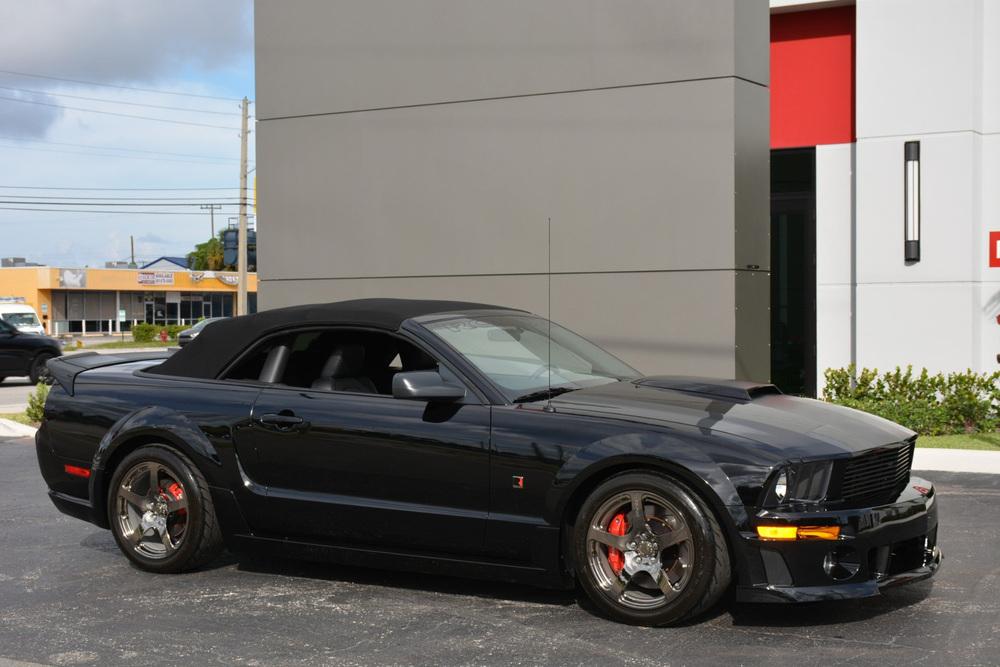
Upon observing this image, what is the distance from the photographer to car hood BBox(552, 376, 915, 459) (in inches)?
207

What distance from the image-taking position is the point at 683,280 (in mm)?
→ 12195

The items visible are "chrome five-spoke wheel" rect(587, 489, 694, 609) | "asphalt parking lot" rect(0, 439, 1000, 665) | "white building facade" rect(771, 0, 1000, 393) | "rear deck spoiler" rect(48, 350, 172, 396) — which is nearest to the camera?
"asphalt parking lot" rect(0, 439, 1000, 665)

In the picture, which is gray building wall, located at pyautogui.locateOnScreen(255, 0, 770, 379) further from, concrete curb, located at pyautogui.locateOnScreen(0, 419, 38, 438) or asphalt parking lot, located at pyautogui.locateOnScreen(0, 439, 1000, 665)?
asphalt parking lot, located at pyautogui.locateOnScreen(0, 439, 1000, 665)

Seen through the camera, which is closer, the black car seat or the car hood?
the car hood

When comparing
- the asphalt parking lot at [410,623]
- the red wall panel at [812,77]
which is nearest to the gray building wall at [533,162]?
the red wall panel at [812,77]

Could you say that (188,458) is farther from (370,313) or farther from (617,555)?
(617,555)

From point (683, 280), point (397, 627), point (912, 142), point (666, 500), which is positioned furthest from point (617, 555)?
point (912, 142)

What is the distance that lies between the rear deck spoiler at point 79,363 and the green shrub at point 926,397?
8.09 meters

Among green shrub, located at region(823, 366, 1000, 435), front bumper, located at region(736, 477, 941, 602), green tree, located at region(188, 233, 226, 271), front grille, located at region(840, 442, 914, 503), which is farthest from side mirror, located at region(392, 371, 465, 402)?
green tree, located at region(188, 233, 226, 271)

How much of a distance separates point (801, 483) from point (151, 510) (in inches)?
145

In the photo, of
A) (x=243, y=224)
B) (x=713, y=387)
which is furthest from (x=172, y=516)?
(x=243, y=224)

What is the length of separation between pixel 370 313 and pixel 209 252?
346 feet

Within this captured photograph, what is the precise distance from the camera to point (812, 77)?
1571 centimetres

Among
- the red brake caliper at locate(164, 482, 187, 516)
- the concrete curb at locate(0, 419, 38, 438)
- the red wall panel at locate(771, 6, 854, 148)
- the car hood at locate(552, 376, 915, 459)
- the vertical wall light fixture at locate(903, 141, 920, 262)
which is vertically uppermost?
the red wall panel at locate(771, 6, 854, 148)
